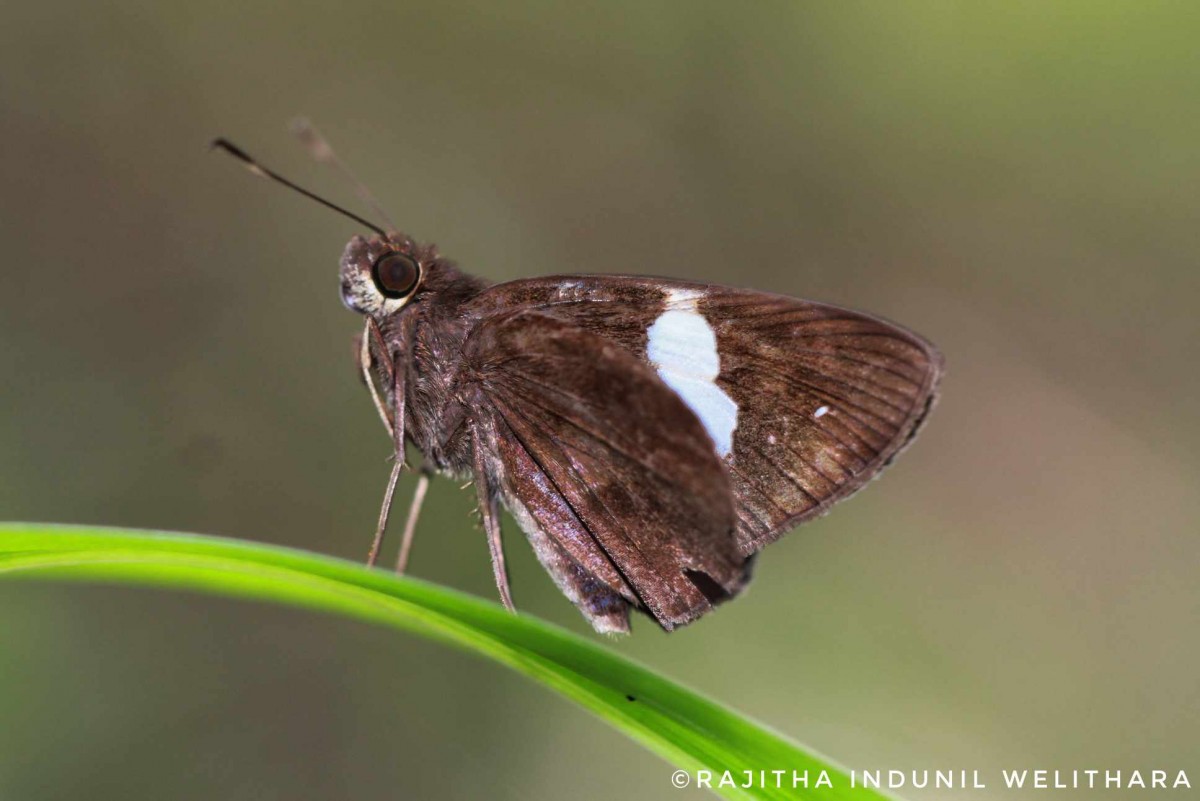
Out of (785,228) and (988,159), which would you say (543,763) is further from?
(988,159)

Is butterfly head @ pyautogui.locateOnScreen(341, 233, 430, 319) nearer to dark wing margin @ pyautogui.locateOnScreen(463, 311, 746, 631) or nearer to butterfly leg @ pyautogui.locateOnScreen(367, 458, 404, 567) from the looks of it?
dark wing margin @ pyautogui.locateOnScreen(463, 311, 746, 631)

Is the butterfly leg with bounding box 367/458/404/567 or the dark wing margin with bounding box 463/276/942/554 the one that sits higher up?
the dark wing margin with bounding box 463/276/942/554

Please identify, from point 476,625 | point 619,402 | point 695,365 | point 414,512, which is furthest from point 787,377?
point 476,625

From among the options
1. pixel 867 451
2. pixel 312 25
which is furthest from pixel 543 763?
pixel 312 25

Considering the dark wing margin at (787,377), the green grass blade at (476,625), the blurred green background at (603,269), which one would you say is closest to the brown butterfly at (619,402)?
the dark wing margin at (787,377)

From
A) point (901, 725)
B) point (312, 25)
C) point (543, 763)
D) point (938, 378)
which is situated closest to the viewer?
point (938, 378)

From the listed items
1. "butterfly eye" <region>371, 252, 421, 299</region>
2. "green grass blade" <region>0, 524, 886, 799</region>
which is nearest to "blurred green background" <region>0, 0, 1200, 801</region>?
"butterfly eye" <region>371, 252, 421, 299</region>
